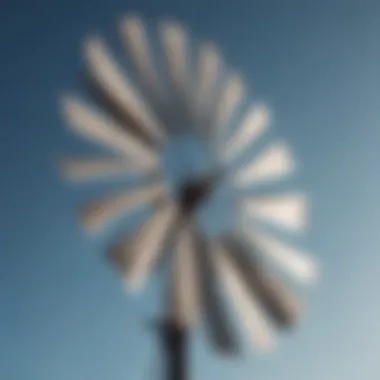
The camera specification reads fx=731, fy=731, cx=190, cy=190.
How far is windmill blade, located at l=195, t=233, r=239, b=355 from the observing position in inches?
224

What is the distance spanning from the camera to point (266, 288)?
609cm

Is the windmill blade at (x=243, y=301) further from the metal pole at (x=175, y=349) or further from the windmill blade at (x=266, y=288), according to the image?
the metal pole at (x=175, y=349)

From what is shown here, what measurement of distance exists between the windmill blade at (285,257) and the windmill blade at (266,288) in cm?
14

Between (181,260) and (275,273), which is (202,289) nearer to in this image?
(181,260)

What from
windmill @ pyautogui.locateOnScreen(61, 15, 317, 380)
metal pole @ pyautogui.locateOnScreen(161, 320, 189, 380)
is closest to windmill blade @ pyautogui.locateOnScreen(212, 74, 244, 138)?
windmill @ pyautogui.locateOnScreen(61, 15, 317, 380)

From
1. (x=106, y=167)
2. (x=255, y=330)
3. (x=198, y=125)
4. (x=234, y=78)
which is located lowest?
(x=255, y=330)

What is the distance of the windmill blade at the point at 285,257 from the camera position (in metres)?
6.18

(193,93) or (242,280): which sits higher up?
(193,93)

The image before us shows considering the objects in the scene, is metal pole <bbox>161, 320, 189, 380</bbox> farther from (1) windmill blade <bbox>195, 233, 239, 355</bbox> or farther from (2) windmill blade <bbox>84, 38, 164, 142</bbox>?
(2) windmill blade <bbox>84, 38, 164, 142</bbox>

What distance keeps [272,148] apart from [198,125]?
85 centimetres

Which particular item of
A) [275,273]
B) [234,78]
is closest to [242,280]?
[275,273]

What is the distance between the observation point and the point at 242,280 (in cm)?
612

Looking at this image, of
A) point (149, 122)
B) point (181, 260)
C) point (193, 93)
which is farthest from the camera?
point (193, 93)

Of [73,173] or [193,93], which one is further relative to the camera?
[193,93]
